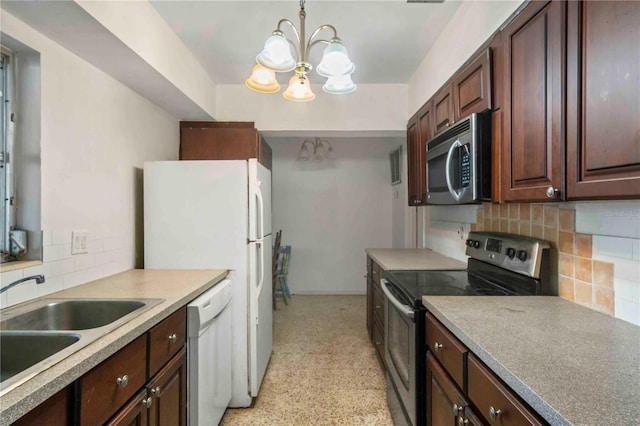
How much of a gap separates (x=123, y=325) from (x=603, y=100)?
63.8 inches

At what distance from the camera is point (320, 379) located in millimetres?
2367

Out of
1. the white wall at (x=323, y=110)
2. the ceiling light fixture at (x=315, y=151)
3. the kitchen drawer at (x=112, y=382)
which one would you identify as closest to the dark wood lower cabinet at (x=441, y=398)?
the kitchen drawer at (x=112, y=382)

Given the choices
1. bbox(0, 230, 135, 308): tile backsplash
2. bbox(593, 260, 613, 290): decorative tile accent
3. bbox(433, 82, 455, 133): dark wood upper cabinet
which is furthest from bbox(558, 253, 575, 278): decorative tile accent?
bbox(0, 230, 135, 308): tile backsplash

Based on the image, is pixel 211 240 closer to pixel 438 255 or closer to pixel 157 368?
pixel 157 368

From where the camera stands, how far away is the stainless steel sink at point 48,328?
3.01 feet

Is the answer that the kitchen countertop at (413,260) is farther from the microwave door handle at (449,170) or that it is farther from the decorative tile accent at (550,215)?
the decorative tile accent at (550,215)

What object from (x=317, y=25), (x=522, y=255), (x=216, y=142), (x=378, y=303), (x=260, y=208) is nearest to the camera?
(x=522, y=255)

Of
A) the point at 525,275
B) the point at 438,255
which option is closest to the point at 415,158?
the point at 438,255

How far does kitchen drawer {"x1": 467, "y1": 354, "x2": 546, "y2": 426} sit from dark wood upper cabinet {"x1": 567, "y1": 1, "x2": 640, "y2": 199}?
594mm

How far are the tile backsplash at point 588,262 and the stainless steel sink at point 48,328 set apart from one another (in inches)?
68.2

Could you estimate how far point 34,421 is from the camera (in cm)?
72

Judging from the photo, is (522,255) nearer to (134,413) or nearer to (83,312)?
(134,413)

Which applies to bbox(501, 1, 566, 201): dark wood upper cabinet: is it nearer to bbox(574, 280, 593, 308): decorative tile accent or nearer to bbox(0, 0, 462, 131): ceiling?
bbox(574, 280, 593, 308): decorative tile accent

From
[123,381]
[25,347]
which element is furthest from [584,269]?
[25,347]
